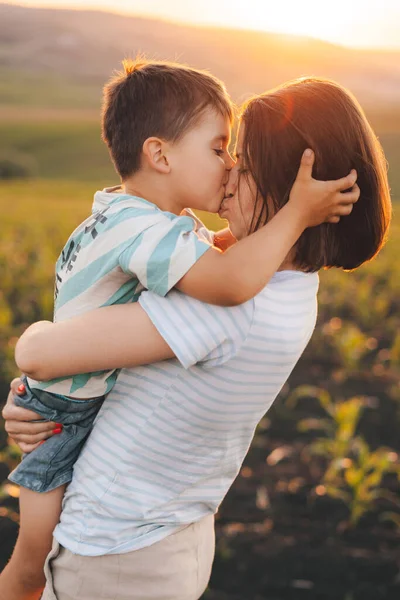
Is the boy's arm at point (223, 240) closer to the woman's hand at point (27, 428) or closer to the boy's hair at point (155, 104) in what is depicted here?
the boy's hair at point (155, 104)

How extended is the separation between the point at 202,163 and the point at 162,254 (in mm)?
316

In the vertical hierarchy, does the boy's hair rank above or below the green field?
above

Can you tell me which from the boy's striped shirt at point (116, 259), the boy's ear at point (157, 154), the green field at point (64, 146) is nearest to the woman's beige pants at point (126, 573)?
the boy's striped shirt at point (116, 259)

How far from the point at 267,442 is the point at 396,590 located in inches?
49.7

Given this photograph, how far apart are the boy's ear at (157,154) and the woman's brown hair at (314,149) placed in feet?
0.62

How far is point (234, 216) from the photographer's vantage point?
1.64 meters

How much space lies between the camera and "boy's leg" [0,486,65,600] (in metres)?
1.62

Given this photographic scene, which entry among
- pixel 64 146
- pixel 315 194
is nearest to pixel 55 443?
pixel 315 194

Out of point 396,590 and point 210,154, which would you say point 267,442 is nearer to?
point 396,590

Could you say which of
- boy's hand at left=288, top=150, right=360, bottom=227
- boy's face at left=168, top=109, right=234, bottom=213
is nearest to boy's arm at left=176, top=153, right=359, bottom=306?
boy's hand at left=288, top=150, right=360, bottom=227

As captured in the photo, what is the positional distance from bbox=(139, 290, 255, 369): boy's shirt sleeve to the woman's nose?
312 millimetres

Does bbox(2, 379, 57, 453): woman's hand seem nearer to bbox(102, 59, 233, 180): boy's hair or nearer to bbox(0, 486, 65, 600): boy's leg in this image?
bbox(0, 486, 65, 600): boy's leg

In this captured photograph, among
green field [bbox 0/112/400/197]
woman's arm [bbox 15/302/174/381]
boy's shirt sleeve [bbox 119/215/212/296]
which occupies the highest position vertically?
boy's shirt sleeve [bbox 119/215/212/296]

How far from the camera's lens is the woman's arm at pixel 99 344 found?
1.43m
